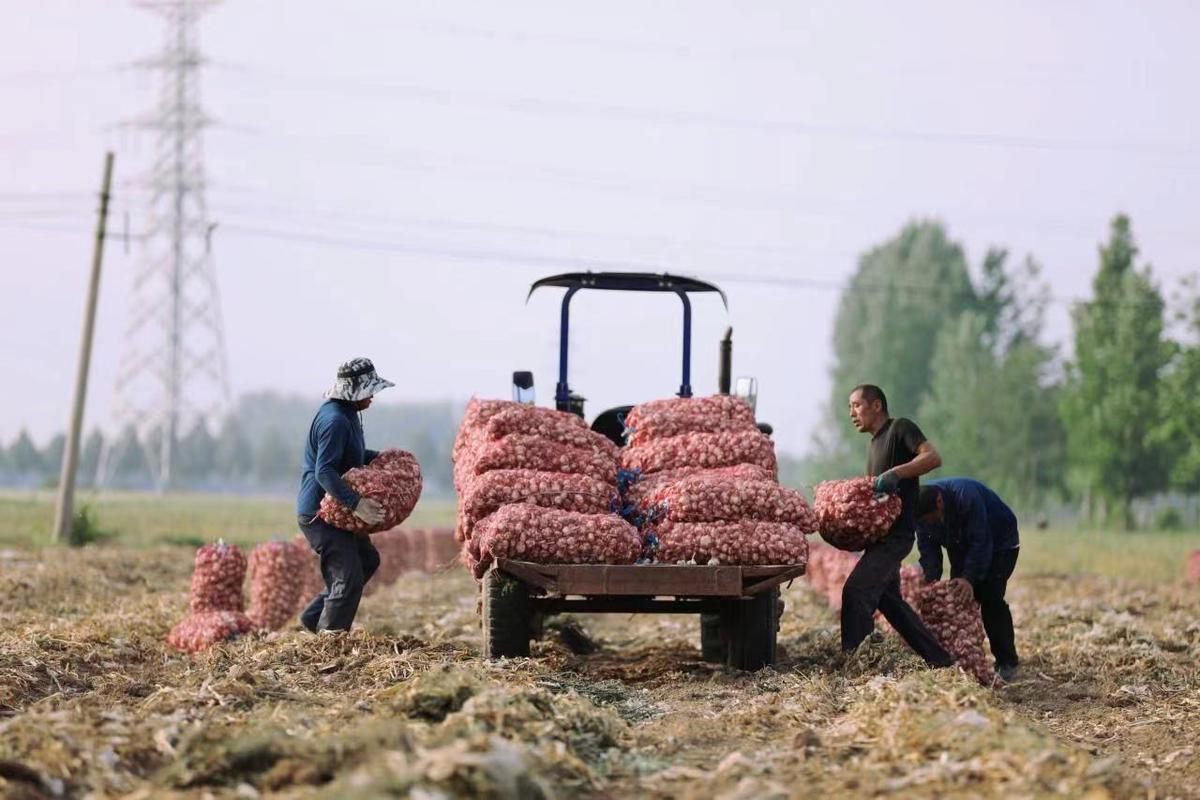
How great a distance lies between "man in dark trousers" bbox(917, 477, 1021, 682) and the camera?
36.1 feet

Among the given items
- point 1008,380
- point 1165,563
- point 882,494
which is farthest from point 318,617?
point 1008,380

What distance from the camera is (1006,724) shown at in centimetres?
743

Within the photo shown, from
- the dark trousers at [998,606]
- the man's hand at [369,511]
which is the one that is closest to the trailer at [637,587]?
the man's hand at [369,511]

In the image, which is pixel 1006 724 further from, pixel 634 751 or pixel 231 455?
pixel 231 455

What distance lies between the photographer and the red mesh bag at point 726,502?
33.8ft

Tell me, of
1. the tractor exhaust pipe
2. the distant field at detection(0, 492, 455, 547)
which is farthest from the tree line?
the tractor exhaust pipe

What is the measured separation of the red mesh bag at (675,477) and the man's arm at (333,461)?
1950 mm

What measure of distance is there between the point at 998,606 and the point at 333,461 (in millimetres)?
4958

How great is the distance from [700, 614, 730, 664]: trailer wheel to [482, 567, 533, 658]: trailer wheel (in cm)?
196

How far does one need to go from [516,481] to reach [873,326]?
75.3m

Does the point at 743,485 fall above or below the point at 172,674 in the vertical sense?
above

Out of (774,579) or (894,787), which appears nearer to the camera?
(894,787)

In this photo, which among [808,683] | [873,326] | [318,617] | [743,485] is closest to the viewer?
[808,683]

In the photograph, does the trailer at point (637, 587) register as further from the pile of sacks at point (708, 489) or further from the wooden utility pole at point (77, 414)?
the wooden utility pole at point (77, 414)
